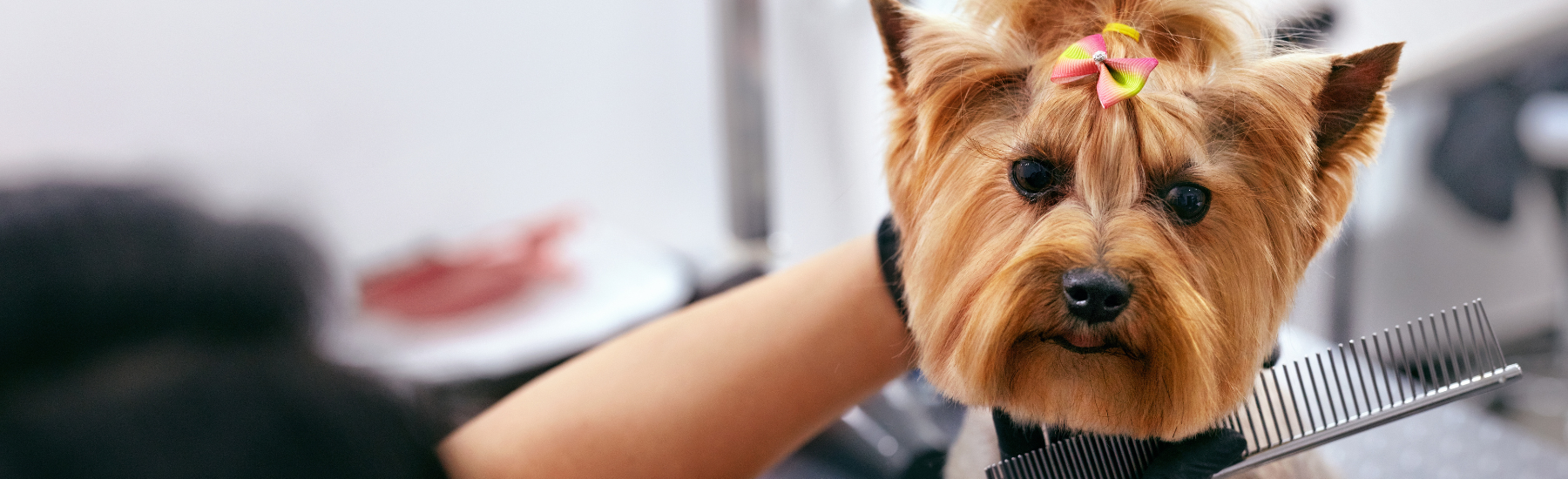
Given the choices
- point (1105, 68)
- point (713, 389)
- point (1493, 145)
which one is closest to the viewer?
point (1105, 68)

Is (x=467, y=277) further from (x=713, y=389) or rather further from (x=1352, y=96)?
(x=1352, y=96)

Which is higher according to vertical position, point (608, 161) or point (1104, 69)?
point (1104, 69)

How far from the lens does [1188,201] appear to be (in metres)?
0.53

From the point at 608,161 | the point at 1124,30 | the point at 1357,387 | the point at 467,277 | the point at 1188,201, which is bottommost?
the point at 467,277

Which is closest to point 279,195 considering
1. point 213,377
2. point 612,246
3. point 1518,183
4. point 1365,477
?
point 213,377

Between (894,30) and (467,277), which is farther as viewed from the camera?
(467,277)

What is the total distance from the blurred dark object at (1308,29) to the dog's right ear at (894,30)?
0.83 feet

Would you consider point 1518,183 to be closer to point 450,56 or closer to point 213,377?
point 213,377

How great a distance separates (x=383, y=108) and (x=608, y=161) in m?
0.55

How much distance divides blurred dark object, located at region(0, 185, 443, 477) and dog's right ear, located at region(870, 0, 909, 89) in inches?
20.3

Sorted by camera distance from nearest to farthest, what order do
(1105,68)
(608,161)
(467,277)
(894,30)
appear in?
1. (1105,68)
2. (894,30)
3. (467,277)
4. (608,161)

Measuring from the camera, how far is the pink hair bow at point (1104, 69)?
484mm

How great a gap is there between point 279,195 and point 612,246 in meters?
0.72

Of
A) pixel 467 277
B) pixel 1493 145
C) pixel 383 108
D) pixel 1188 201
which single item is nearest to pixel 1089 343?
pixel 1188 201
